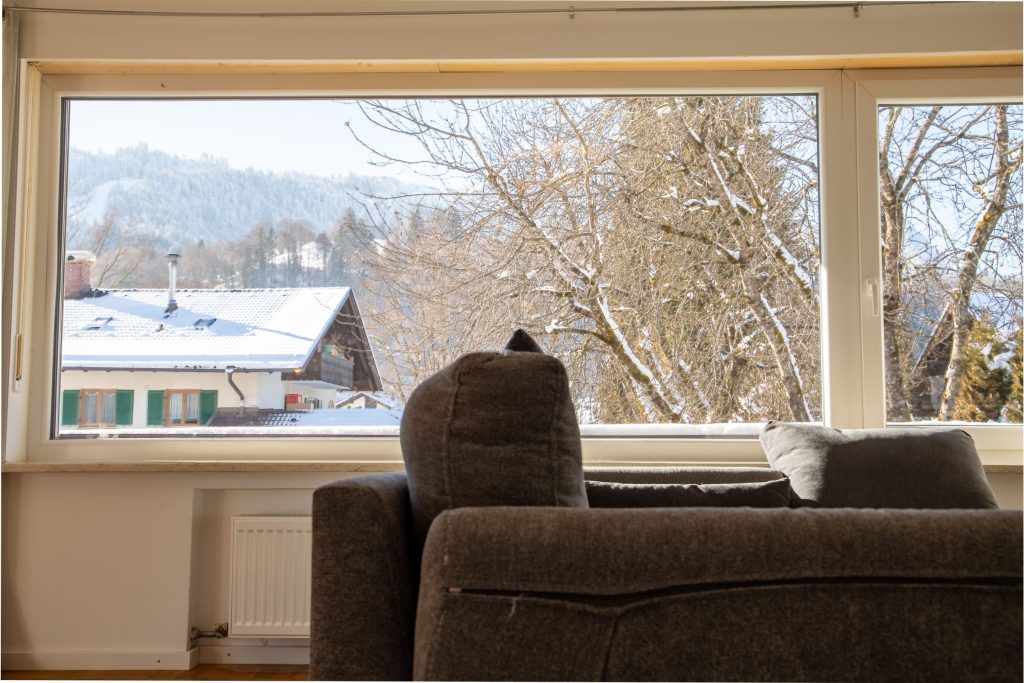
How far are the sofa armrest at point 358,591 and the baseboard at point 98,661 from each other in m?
1.80

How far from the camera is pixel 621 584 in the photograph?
1090mm

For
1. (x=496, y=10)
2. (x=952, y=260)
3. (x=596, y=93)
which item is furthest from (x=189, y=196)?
(x=952, y=260)

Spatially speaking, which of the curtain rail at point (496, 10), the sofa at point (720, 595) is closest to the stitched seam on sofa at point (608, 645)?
the sofa at point (720, 595)

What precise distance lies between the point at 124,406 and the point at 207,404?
307mm

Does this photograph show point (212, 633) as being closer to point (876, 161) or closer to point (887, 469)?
point (887, 469)

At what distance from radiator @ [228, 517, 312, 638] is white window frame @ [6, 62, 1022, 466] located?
27 cm

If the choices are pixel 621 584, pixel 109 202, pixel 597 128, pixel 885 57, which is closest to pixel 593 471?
pixel 621 584

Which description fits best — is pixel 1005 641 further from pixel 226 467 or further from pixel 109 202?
pixel 109 202

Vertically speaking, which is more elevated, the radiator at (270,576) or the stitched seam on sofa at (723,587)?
the stitched seam on sofa at (723,587)

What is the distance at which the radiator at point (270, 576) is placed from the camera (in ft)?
9.22

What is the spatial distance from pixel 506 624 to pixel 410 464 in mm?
415

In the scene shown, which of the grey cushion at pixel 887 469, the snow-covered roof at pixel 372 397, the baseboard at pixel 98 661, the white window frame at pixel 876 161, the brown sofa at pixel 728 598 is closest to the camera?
the brown sofa at pixel 728 598

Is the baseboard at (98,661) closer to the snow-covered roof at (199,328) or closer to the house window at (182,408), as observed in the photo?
the house window at (182,408)

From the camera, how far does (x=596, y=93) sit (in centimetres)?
309
